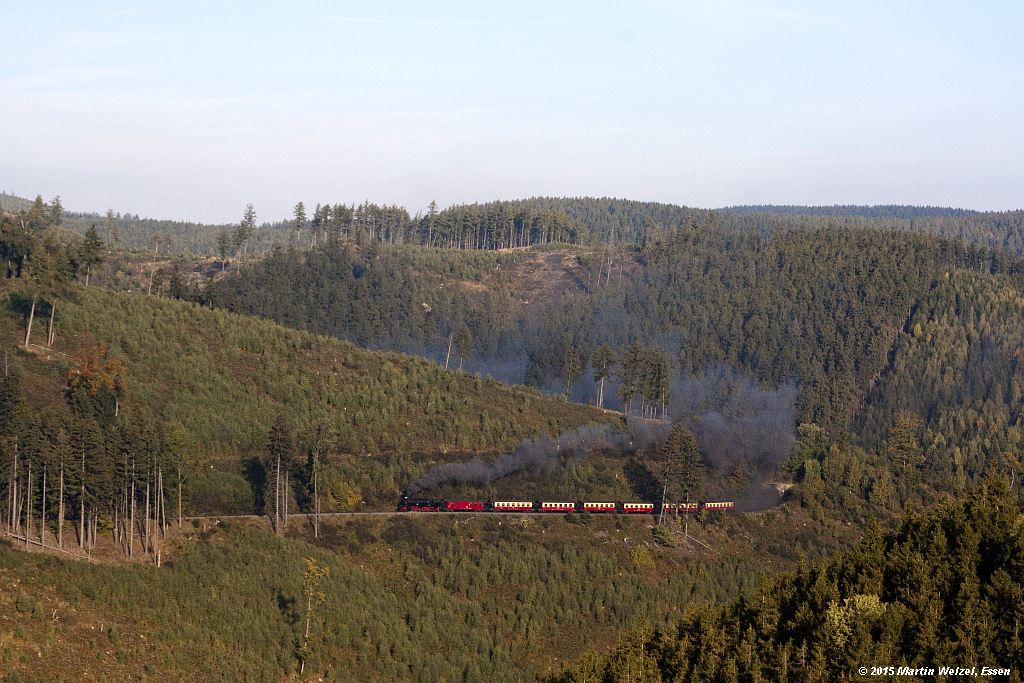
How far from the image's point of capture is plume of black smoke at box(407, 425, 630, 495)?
13550 cm

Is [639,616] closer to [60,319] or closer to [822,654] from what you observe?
[822,654]

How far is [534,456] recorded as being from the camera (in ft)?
477

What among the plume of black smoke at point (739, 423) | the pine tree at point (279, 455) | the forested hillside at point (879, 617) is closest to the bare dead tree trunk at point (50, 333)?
the pine tree at point (279, 455)

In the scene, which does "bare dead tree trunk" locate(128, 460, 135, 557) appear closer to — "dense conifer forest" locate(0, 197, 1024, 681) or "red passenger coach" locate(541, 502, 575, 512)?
"dense conifer forest" locate(0, 197, 1024, 681)

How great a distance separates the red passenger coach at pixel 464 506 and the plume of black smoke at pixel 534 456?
14.3 ft

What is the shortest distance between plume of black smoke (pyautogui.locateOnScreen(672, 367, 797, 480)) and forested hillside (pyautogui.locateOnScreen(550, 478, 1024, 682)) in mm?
79459

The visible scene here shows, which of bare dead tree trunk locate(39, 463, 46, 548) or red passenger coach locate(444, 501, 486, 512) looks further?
red passenger coach locate(444, 501, 486, 512)

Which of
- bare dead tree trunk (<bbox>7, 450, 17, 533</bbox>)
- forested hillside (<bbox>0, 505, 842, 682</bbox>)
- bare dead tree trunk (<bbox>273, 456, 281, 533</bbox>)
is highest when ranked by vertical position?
bare dead tree trunk (<bbox>7, 450, 17, 533</bbox>)

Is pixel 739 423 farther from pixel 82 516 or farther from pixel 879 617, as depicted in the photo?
pixel 879 617

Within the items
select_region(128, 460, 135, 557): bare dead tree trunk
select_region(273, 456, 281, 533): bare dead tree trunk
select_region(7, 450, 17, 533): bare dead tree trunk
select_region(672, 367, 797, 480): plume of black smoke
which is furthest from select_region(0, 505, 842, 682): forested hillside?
select_region(672, 367, 797, 480): plume of black smoke

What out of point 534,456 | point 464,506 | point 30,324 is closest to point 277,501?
point 464,506

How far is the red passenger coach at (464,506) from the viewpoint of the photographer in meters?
131

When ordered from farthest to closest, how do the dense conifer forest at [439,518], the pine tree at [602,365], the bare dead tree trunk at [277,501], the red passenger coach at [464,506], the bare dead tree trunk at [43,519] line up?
the pine tree at [602,365] < the red passenger coach at [464,506] < the bare dead tree trunk at [277,501] < the bare dead tree trunk at [43,519] < the dense conifer forest at [439,518]

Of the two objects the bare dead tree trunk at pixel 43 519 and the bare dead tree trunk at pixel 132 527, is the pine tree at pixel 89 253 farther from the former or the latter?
the bare dead tree trunk at pixel 43 519
